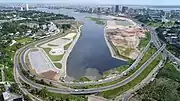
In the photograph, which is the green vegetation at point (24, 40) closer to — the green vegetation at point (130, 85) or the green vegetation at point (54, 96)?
the green vegetation at point (54, 96)

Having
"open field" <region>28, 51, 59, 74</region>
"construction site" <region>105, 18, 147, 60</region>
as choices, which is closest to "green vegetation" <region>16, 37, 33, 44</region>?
"open field" <region>28, 51, 59, 74</region>

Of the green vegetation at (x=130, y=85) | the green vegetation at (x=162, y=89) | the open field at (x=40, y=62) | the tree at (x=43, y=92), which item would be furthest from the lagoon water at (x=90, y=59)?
the green vegetation at (x=162, y=89)

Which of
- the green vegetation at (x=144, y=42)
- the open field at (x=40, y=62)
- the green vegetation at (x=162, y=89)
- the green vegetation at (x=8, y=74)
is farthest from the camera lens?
the green vegetation at (x=144, y=42)

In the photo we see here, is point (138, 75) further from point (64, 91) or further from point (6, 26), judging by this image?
point (6, 26)

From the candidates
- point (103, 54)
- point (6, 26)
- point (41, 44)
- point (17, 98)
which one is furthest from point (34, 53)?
point (6, 26)

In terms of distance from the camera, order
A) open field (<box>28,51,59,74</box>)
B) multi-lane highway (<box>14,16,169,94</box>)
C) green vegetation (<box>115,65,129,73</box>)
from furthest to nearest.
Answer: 1. open field (<box>28,51,59,74</box>)
2. green vegetation (<box>115,65,129,73</box>)
3. multi-lane highway (<box>14,16,169,94</box>)

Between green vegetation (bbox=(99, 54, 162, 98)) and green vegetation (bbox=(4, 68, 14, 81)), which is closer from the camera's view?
green vegetation (bbox=(99, 54, 162, 98))

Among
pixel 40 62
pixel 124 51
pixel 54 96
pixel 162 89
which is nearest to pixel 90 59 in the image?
pixel 124 51

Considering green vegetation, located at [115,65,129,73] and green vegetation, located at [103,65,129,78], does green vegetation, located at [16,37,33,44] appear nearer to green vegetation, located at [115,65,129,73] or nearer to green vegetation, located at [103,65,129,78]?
green vegetation, located at [103,65,129,78]
